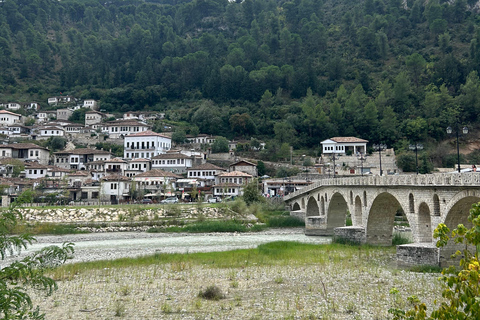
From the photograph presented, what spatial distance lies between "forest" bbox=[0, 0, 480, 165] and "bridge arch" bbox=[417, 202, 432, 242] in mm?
54548

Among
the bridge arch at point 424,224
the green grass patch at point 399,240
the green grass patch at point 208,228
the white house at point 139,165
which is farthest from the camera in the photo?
the white house at point 139,165

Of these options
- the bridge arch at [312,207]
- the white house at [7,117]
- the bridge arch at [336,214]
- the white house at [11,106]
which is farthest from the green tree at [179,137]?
the bridge arch at [336,214]

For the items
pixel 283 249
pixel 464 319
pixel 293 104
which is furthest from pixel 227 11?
pixel 464 319

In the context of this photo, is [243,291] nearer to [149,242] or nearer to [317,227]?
[149,242]

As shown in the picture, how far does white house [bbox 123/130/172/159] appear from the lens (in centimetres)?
7806

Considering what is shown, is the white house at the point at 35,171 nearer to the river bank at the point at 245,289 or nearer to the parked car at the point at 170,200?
the parked car at the point at 170,200

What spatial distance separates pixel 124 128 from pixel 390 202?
7010 centimetres

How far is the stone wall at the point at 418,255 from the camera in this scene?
800 inches

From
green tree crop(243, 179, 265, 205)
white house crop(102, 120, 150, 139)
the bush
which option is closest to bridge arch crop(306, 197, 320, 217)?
green tree crop(243, 179, 265, 205)

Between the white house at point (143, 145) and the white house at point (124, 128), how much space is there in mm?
8065

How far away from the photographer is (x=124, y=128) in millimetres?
89250

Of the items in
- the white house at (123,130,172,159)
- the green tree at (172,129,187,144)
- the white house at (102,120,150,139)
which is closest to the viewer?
the white house at (123,130,172,159)

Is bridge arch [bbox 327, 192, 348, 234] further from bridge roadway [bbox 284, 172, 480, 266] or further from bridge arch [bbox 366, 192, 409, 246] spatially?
bridge arch [bbox 366, 192, 409, 246]

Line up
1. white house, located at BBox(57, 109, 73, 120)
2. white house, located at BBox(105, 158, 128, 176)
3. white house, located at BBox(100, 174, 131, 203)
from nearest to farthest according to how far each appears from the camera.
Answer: white house, located at BBox(100, 174, 131, 203), white house, located at BBox(105, 158, 128, 176), white house, located at BBox(57, 109, 73, 120)
